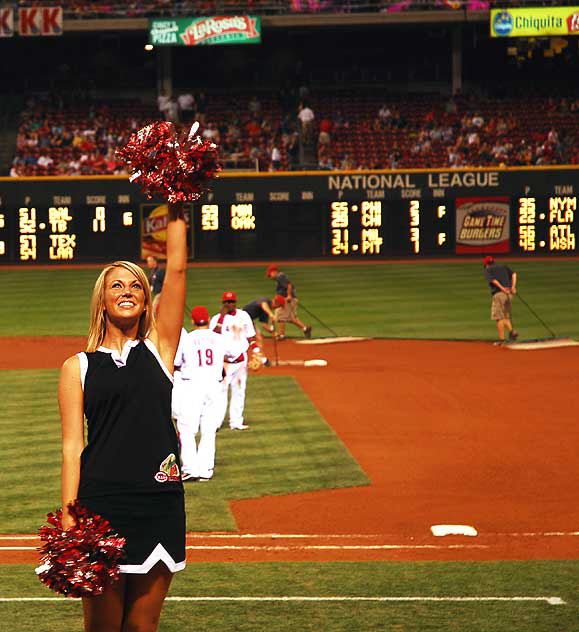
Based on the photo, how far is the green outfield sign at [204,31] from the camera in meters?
46.4

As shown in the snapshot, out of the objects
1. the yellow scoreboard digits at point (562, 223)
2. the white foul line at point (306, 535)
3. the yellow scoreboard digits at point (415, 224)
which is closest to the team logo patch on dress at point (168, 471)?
the white foul line at point (306, 535)

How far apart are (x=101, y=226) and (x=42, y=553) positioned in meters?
36.8

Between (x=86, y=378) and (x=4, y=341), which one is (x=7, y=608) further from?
(x=4, y=341)

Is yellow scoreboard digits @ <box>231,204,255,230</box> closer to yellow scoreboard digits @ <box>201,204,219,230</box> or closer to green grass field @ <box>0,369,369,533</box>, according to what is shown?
yellow scoreboard digits @ <box>201,204,219,230</box>

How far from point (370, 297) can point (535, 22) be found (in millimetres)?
17471

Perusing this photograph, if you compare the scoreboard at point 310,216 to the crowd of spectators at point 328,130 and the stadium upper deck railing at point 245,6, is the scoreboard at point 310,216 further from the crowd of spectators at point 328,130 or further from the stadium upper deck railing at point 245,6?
the stadium upper deck railing at point 245,6

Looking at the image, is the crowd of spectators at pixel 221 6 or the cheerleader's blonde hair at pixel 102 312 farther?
the crowd of spectators at pixel 221 6

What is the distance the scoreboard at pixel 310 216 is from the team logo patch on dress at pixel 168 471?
3582 cm

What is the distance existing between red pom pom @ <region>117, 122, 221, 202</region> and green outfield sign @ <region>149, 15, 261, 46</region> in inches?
1684

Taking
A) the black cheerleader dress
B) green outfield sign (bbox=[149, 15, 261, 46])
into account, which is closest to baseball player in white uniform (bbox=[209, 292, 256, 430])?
the black cheerleader dress

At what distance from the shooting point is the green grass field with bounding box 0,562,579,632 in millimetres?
7863

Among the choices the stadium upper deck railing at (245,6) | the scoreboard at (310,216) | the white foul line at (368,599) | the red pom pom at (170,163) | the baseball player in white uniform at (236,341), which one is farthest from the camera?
the stadium upper deck railing at (245,6)

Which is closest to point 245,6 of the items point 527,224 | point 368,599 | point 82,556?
point 527,224

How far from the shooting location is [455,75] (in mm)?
49875
